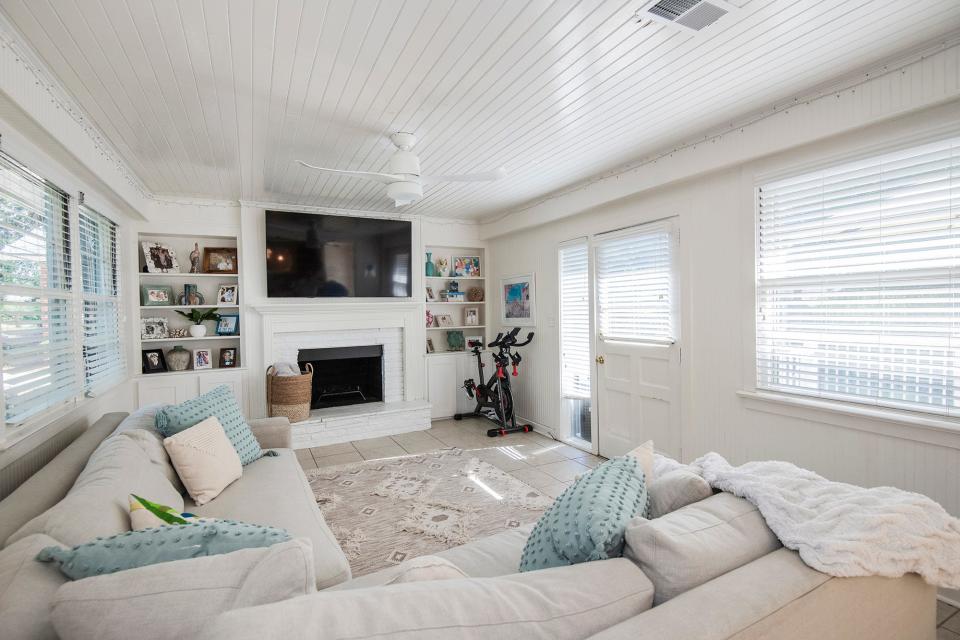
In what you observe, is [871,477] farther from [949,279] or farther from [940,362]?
[949,279]

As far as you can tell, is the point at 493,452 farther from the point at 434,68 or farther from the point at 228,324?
the point at 434,68

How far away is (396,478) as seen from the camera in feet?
12.3

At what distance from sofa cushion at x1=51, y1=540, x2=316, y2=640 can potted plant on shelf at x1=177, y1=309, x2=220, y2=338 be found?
4180 mm

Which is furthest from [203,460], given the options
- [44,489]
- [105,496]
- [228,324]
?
[228,324]

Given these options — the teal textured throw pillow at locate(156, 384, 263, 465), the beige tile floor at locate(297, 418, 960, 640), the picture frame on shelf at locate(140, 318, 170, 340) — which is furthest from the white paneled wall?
the picture frame on shelf at locate(140, 318, 170, 340)

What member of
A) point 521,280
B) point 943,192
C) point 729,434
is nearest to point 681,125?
point 943,192

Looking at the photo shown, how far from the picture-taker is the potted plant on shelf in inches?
180

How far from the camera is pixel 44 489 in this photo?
1.58 m

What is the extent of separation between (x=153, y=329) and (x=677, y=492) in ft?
15.8

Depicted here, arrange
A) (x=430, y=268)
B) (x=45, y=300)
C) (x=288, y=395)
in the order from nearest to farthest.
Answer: (x=45, y=300), (x=288, y=395), (x=430, y=268)

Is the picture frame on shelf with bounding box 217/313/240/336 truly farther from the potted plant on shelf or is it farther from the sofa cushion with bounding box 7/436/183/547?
the sofa cushion with bounding box 7/436/183/547

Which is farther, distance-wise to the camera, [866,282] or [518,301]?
[518,301]

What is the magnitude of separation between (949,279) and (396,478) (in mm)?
3588

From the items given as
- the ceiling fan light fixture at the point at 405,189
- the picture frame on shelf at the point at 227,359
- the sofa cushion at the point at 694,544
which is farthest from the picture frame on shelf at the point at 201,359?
the sofa cushion at the point at 694,544
